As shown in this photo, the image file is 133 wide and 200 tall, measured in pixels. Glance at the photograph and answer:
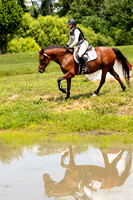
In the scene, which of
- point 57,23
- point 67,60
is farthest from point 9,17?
point 67,60

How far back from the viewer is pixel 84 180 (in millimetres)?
6785

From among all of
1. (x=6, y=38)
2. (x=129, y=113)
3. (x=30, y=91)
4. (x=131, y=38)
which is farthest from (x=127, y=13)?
(x=129, y=113)

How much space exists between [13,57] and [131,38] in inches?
1144

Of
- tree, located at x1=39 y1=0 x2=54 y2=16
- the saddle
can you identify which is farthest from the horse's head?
tree, located at x1=39 y1=0 x2=54 y2=16

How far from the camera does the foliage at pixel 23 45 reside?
153 ft

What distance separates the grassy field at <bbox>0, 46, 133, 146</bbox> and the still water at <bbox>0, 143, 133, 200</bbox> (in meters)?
0.99

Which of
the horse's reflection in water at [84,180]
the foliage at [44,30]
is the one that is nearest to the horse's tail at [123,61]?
the horse's reflection in water at [84,180]

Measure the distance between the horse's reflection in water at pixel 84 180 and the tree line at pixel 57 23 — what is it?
3436 centimetres

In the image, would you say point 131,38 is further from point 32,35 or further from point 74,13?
point 32,35

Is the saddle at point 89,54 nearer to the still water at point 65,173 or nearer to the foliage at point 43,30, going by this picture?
the still water at point 65,173

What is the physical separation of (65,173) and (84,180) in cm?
58

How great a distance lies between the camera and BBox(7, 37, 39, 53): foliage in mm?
46531

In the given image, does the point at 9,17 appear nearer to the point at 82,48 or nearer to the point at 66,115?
the point at 82,48

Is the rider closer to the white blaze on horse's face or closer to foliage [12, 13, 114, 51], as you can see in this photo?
the white blaze on horse's face
